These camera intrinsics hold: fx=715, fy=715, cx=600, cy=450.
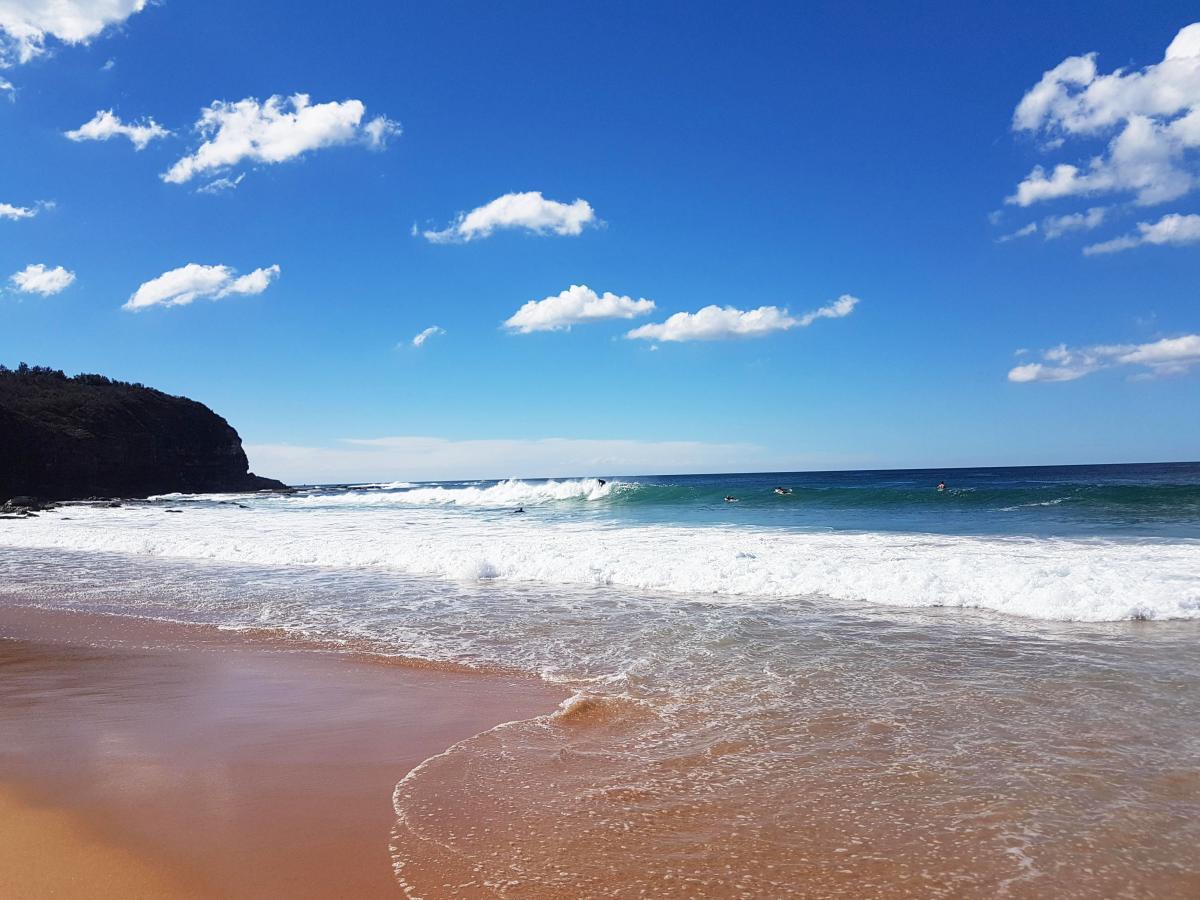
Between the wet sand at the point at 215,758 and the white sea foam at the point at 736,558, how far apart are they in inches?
229

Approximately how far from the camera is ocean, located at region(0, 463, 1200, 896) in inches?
129

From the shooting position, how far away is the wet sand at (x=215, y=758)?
3.23 m

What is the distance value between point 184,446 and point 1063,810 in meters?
81.7

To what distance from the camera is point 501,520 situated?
2633 cm

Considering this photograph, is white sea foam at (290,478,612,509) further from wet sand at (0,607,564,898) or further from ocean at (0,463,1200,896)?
wet sand at (0,607,564,898)

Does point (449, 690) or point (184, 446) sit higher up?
point (184, 446)

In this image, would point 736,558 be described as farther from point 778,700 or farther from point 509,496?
point 509,496

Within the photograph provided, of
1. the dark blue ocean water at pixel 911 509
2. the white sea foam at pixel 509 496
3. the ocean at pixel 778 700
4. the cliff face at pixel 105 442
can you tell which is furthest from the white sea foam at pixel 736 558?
the cliff face at pixel 105 442

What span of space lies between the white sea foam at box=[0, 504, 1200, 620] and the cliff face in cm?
3436

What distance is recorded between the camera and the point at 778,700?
5.64m

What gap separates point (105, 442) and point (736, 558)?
6431cm

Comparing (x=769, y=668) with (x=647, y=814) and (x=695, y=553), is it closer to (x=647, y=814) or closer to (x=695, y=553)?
(x=647, y=814)

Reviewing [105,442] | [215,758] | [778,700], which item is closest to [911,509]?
[778,700]

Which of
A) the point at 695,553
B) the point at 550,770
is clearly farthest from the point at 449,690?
the point at 695,553
